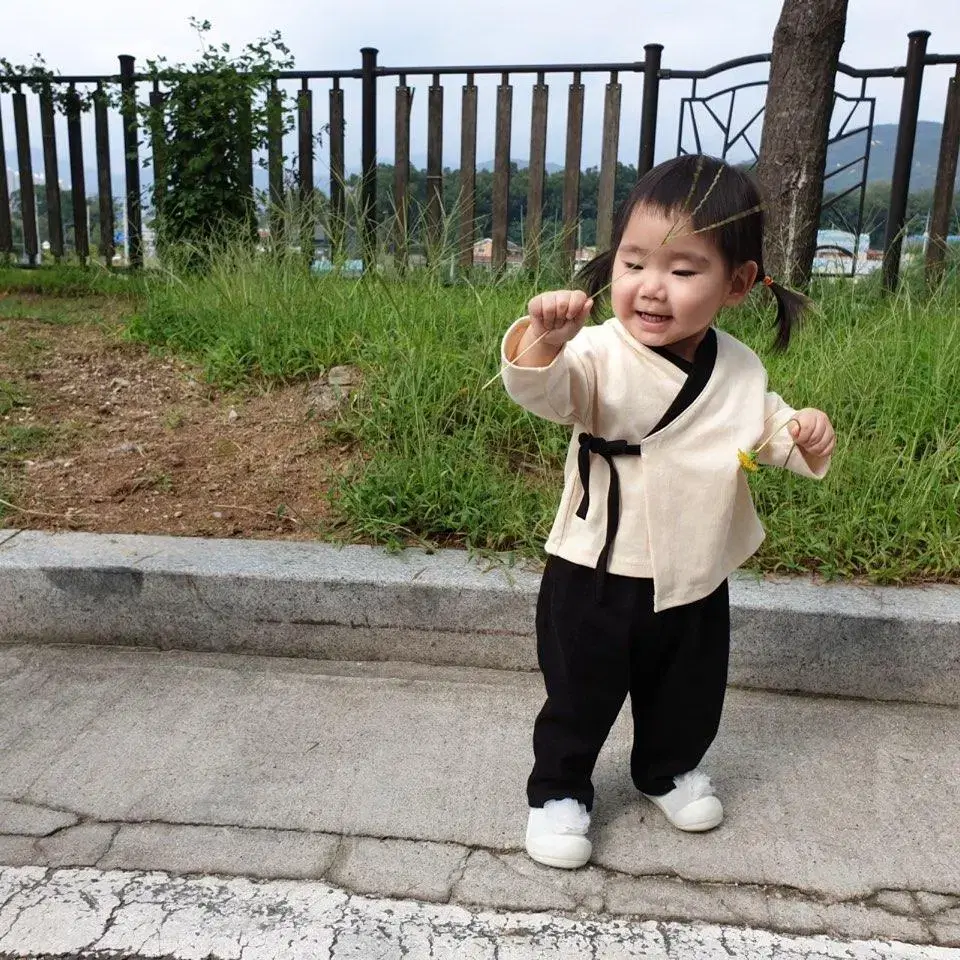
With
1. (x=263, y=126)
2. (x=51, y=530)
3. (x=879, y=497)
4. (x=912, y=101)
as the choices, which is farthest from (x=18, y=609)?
(x=912, y=101)

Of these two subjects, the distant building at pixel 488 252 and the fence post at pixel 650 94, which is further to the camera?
the fence post at pixel 650 94

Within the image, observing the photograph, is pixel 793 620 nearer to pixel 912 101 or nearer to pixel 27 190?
pixel 912 101

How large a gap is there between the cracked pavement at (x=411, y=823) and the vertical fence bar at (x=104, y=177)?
20.0 ft

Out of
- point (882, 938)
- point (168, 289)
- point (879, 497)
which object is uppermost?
point (168, 289)

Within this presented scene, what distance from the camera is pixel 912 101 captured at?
6168 millimetres

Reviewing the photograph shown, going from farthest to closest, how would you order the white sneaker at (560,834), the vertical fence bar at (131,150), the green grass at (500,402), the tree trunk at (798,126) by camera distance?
the vertical fence bar at (131,150) → the tree trunk at (798,126) → the green grass at (500,402) → the white sneaker at (560,834)

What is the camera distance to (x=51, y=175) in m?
7.91

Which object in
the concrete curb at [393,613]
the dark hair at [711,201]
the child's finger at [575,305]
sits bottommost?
the concrete curb at [393,613]

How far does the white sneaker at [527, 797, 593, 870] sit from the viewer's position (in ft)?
6.10

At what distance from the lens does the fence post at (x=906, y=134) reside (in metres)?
6.07

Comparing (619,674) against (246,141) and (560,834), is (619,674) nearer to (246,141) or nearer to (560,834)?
(560,834)

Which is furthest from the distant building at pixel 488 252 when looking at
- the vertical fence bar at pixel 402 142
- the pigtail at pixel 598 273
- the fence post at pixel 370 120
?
the pigtail at pixel 598 273

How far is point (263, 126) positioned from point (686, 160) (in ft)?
19.9

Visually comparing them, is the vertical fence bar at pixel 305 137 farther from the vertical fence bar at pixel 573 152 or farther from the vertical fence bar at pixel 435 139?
the vertical fence bar at pixel 573 152
